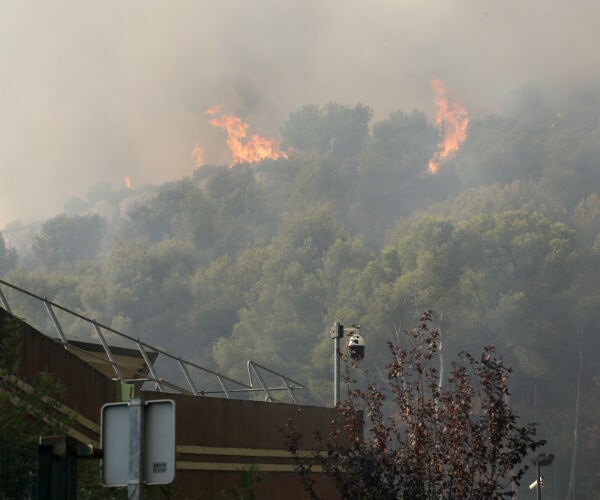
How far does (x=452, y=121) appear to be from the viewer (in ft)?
634

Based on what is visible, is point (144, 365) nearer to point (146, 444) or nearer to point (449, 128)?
point (146, 444)

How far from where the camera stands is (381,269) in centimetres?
9344

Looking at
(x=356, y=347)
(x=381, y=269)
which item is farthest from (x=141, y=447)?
(x=381, y=269)

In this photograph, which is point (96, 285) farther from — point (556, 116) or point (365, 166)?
point (556, 116)

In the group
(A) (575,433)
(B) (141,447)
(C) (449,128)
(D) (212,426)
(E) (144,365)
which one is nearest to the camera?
(B) (141,447)

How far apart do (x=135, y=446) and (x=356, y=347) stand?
1908 centimetres

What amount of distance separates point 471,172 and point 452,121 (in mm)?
35427

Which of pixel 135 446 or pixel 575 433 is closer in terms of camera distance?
pixel 135 446

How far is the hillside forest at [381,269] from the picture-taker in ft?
287

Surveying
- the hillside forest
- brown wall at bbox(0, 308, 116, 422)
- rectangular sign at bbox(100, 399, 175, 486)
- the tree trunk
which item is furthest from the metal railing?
the hillside forest

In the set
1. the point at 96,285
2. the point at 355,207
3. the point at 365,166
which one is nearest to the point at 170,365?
the point at 96,285

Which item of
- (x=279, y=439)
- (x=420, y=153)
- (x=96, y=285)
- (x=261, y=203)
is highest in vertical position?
(x=420, y=153)

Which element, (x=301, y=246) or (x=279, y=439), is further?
(x=301, y=246)

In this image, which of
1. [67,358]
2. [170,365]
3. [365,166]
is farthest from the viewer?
[365,166]
